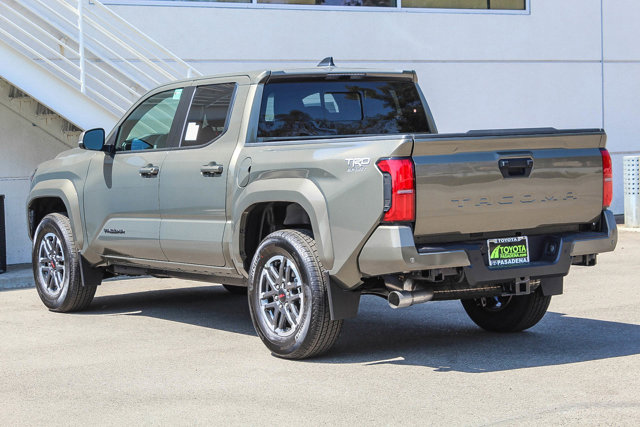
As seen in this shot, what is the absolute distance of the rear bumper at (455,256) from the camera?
6.37 m

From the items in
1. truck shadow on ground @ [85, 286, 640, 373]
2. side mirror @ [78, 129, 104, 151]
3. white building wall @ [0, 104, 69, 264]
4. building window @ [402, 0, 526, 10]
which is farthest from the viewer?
building window @ [402, 0, 526, 10]

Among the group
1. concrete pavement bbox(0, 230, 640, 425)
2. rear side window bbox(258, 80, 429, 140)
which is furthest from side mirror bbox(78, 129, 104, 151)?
rear side window bbox(258, 80, 429, 140)

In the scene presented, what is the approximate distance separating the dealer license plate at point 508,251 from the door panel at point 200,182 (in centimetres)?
205

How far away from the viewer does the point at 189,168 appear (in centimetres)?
808

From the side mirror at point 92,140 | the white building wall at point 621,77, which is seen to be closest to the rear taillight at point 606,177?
the side mirror at point 92,140

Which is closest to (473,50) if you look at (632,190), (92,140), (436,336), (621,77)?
(621,77)

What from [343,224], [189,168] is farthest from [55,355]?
[343,224]

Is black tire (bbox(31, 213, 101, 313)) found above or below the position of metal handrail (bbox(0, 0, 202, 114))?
below

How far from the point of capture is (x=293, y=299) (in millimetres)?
7078

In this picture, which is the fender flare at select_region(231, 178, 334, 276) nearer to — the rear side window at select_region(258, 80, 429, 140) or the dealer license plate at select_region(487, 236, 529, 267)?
the rear side window at select_region(258, 80, 429, 140)

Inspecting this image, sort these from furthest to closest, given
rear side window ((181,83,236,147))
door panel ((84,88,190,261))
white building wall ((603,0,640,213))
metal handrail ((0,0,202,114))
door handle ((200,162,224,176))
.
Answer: white building wall ((603,0,640,213)) < metal handrail ((0,0,202,114)) < door panel ((84,88,190,261)) < rear side window ((181,83,236,147)) < door handle ((200,162,224,176))

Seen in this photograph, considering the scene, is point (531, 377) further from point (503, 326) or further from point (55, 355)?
point (55, 355)

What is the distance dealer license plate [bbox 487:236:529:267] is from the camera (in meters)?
6.73

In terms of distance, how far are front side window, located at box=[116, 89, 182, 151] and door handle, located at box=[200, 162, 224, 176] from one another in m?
0.69
